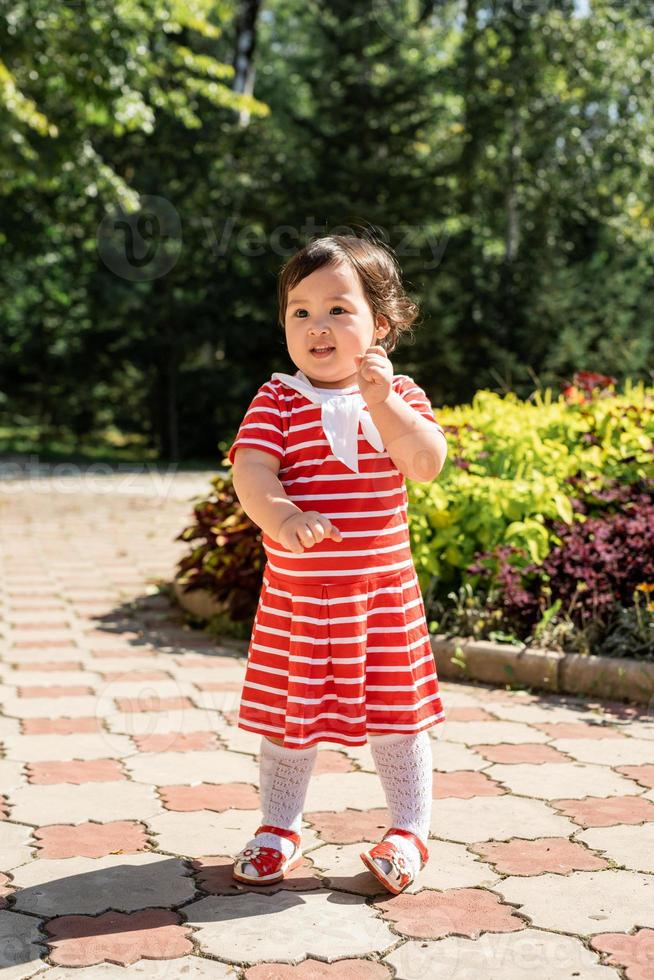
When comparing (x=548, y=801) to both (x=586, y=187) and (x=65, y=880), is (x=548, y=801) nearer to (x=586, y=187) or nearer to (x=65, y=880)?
(x=65, y=880)

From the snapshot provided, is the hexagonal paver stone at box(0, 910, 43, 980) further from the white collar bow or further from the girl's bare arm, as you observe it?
the white collar bow

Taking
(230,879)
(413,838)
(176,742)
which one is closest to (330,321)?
(413,838)

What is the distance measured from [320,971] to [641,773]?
5.19ft

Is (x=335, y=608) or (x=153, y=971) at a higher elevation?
(x=335, y=608)

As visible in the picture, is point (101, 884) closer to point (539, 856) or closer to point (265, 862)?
point (265, 862)

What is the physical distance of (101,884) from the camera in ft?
8.49

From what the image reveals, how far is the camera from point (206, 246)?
20.5m

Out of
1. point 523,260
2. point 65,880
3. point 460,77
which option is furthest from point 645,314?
point 65,880

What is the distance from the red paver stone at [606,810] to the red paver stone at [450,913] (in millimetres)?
578

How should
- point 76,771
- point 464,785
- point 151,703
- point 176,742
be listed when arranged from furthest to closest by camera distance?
point 151,703 < point 176,742 < point 76,771 < point 464,785

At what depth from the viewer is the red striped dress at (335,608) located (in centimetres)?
253

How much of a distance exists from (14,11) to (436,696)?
10.4 metres

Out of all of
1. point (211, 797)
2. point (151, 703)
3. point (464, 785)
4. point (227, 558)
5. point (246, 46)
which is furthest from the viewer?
point (246, 46)

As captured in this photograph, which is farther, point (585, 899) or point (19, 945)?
point (585, 899)
